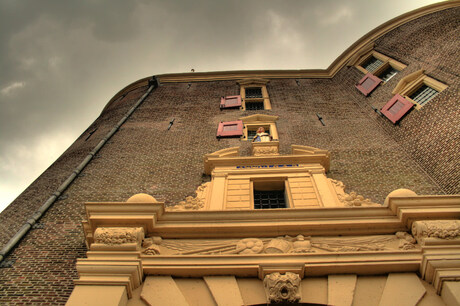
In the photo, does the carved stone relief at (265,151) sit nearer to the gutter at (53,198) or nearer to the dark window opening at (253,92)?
the gutter at (53,198)

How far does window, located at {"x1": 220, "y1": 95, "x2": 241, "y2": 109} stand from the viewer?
15.4 m

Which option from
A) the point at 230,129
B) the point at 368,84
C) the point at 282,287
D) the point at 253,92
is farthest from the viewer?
the point at 253,92

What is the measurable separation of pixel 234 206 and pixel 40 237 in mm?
4416

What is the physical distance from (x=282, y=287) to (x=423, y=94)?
10.5m

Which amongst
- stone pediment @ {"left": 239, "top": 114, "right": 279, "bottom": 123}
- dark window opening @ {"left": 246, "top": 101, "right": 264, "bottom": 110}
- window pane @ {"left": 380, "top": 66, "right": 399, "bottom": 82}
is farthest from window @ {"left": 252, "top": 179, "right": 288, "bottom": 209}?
window pane @ {"left": 380, "top": 66, "right": 399, "bottom": 82}

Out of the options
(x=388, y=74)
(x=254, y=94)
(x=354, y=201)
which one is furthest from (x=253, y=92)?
(x=354, y=201)

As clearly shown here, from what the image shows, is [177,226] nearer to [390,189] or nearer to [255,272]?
[255,272]

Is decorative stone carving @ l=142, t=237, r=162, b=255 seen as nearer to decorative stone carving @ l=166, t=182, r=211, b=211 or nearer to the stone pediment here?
decorative stone carving @ l=166, t=182, r=211, b=211

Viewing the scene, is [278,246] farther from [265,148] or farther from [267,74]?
[267,74]

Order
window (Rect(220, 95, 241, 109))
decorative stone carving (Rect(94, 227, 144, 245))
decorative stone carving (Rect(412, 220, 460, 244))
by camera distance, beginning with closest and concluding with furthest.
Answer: decorative stone carving (Rect(412, 220, 460, 244)) < decorative stone carving (Rect(94, 227, 144, 245)) < window (Rect(220, 95, 241, 109))

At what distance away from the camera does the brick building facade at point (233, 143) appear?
7574mm

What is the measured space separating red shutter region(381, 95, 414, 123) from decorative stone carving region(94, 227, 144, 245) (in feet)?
32.9

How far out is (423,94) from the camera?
41.0 feet

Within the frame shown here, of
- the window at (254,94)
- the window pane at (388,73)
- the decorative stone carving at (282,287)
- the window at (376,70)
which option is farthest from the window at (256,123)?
the decorative stone carving at (282,287)
